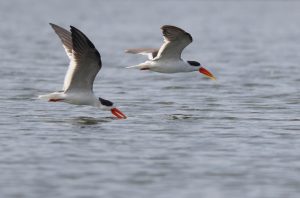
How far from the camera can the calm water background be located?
9375 millimetres

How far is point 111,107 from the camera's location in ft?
44.0

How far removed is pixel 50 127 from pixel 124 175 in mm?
3094

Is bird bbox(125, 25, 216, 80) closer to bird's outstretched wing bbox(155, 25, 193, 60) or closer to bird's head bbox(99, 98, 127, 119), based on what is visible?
bird's outstretched wing bbox(155, 25, 193, 60)

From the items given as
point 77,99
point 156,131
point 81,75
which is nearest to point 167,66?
point 77,99

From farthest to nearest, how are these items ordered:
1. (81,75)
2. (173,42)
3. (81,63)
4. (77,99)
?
(173,42)
(77,99)
(81,75)
(81,63)

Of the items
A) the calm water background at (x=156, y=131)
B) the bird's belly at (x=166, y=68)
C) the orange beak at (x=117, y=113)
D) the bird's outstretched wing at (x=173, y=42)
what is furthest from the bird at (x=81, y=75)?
the bird's belly at (x=166, y=68)

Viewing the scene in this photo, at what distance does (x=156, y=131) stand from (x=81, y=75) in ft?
4.13

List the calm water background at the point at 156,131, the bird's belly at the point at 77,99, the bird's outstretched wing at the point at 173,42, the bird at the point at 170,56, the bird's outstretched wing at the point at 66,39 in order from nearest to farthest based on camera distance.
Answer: the calm water background at the point at 156,131, the bird's belly at the point at 77,99, the bird's outstretched wing at the point at 66,39, the bird's outstretched wing at the point at 173,42, the bird at the point at 170,56

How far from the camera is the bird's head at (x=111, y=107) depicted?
525 inches

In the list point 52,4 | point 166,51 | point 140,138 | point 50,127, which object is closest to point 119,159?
point 140,138

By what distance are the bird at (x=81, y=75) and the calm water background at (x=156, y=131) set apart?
0.31m

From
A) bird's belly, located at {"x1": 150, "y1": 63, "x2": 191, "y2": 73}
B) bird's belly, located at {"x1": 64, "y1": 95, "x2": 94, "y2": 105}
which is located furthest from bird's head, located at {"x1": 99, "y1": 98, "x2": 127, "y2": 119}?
bird's belly, located at {"x1": 150, "y1": 63, "x2": 191, "y2": 73}

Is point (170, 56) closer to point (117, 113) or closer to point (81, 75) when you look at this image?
point (117, 113)

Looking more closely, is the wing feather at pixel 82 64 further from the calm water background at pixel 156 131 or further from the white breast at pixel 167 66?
the white breast at pixel 167 66
